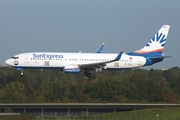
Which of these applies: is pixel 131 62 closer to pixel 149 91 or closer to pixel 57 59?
pixel 57 59

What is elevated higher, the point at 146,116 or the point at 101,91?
the point at 101,91

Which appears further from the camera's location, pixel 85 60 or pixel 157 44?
pixel 157 44

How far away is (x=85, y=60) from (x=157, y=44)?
508 inches

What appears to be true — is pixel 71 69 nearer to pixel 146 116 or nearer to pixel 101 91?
pixel 146 116

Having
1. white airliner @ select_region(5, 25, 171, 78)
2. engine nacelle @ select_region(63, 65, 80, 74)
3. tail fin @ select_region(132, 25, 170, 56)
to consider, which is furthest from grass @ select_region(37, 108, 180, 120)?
tail fin @ select_region(132, 25, 170, 56)

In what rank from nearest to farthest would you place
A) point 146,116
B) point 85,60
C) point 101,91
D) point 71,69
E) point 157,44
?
point 146,116 < point 71,69 < point 85,60 < point 157,44 < point 101,91

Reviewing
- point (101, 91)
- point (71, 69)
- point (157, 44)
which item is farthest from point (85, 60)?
point (101, 91)

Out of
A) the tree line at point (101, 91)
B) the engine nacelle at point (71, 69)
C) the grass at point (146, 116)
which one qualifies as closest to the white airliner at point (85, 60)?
the engine nacelle at point (71, 69)

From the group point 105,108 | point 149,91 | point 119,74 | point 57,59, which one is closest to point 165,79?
point 119,74

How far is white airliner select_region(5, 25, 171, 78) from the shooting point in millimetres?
83562

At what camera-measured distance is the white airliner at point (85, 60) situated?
83.6 meters

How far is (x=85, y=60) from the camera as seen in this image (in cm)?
8556

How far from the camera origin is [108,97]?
118875mm

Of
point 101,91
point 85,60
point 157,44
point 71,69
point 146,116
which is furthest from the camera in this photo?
point 101,91
